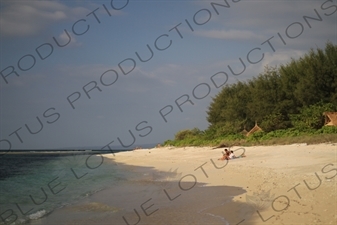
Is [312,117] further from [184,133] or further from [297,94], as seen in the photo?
[184,133]

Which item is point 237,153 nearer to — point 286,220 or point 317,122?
point 317,122

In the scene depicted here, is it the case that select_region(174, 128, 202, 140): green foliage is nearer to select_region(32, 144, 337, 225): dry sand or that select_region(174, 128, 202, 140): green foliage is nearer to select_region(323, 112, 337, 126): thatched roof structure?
select_region(323, 112, 337, 126): thatched roof structure

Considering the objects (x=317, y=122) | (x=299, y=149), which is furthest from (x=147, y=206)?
(x=317, y=122)

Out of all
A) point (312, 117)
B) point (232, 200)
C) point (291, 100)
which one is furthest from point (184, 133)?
point (232, 200)

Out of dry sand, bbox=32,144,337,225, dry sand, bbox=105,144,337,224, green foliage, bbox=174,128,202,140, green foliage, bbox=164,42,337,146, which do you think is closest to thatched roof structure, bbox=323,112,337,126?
green foliage, bbox=164,42,337,146

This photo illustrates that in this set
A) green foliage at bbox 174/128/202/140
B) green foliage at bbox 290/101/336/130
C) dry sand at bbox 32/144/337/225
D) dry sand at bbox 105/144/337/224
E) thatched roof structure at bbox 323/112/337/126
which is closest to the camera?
dry sand at bbox 105/144/337/224

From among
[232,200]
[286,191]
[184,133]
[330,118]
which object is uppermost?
[232,200]

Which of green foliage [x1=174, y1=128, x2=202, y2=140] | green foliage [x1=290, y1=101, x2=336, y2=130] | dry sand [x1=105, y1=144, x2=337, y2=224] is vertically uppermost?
dry sand [x1=105, y1=144, x2=337, y2=224]

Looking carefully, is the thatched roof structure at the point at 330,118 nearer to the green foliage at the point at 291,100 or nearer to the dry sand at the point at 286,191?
the green foliage at the point at 291,100

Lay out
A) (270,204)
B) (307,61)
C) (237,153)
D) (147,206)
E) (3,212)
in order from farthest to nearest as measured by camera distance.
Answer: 1. (307,61)
2. (237,153)
3. (3,212)
4. (147,206)
5. (270,204)

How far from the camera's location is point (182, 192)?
11.2 meters

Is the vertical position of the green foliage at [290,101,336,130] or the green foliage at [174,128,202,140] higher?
the green foliage at [174,128,202,140]

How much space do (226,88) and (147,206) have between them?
42944mm

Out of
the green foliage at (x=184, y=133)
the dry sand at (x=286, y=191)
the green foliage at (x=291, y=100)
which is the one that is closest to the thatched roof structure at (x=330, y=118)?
the green foliage at (x=291, y=100)
